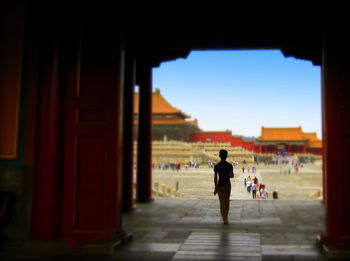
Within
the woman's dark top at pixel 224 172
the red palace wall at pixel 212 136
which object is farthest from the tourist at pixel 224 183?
the red palace wall at pixel 212 136

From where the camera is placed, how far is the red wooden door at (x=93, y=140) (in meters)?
4.57

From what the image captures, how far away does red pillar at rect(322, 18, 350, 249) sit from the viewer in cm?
422

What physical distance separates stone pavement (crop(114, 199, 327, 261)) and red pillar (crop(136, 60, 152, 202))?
64cm

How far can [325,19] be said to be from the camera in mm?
4430

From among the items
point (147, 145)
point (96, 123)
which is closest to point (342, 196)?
point (96, 123)

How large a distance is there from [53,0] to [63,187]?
2.60 metres

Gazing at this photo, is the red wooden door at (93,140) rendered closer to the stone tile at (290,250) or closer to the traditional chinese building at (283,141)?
the stone tile at (290,250)

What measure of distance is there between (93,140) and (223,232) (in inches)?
99.0

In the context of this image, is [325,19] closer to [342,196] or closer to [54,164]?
[342,196]

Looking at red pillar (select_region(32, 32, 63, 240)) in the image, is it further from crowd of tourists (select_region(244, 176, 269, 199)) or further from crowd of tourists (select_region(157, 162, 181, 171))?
crowd of tourists (select_region(157, 162, 181, 171))

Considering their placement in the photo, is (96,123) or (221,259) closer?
(221,259)

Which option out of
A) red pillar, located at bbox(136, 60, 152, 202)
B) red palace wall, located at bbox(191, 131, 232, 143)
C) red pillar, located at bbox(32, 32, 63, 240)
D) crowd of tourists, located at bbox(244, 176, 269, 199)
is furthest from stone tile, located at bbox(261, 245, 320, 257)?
red palace wall, located at bbox(191, 131, 232, 143)

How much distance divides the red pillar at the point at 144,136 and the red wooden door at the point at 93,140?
4828mm

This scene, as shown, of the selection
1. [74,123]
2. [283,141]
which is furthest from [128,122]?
[283,141]
